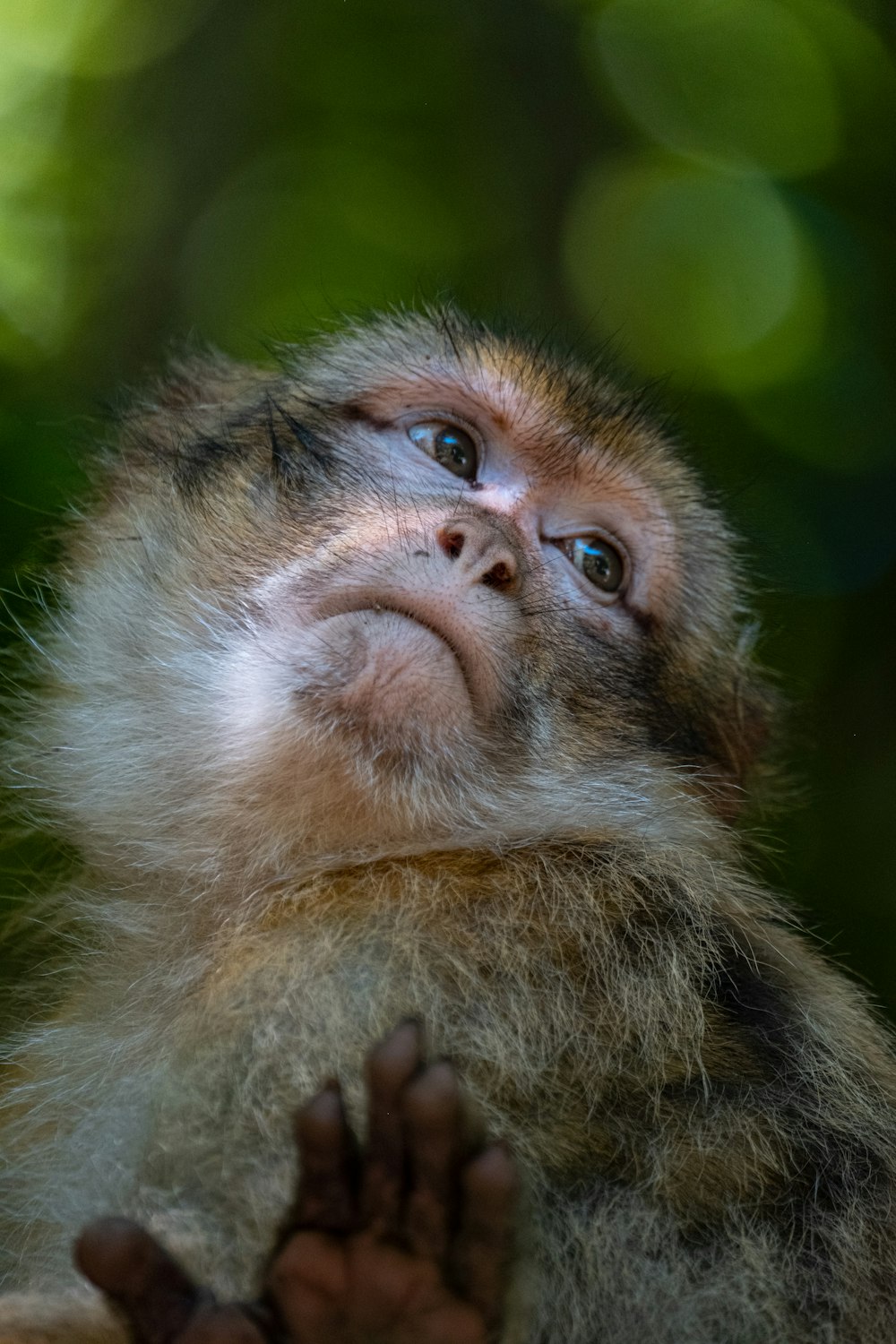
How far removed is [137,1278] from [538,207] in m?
3.94

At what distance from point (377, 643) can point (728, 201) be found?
321 centimetres

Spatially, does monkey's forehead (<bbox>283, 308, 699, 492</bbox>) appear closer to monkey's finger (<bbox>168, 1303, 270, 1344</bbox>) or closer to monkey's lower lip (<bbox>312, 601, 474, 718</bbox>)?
monkey's lower lip (<bbox>312, 601, 474, 718</bbox>)

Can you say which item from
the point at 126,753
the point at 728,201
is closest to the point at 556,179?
the point at 728,201

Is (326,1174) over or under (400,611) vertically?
under

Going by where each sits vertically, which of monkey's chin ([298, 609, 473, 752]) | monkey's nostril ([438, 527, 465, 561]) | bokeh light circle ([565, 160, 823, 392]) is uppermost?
bokeh light circle ([565, 160, 823, 392])

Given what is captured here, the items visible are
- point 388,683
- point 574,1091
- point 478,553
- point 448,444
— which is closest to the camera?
point 574,1091

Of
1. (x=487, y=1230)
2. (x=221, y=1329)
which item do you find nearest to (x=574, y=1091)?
(x=487, y=1230)

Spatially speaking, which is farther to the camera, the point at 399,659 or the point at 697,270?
the point at 697,270

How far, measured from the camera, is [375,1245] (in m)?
1.85

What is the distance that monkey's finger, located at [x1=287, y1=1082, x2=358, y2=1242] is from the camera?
72.7 inches

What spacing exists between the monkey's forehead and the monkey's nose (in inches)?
32.1

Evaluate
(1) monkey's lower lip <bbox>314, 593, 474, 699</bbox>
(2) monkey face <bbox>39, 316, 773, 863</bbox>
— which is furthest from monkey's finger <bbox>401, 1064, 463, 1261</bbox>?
(1) monkey's lower lip <bbox>314, 593, 474, 699</bbox>

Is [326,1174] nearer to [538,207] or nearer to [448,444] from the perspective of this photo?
[448,444]

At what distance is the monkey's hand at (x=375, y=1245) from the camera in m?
1.81
